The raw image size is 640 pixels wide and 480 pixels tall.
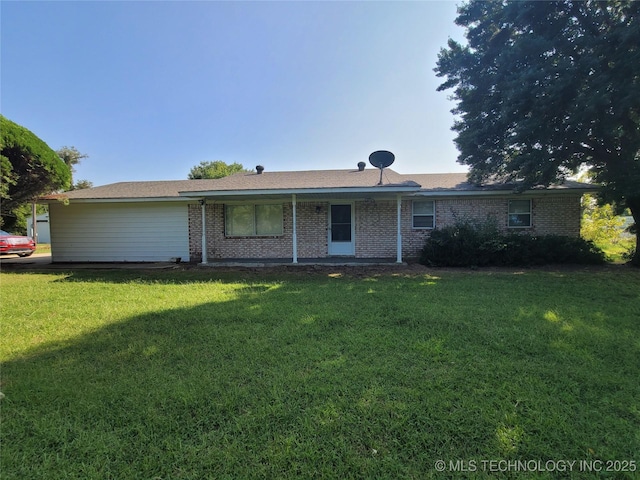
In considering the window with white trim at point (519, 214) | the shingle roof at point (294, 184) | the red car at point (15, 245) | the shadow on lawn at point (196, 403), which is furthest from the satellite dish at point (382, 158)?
the red car at point (15, 245)

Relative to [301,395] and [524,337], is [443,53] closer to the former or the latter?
[524,337]

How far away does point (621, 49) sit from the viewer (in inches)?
297

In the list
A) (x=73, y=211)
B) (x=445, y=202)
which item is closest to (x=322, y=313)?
(x=445, y=202)

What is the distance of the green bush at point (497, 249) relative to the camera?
31.7 feet

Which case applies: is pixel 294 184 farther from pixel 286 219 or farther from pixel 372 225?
pixel 372 225

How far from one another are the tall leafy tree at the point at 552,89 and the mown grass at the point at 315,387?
522 cm

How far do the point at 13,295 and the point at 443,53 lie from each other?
1402 centimetres

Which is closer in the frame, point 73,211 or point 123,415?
point 123,415

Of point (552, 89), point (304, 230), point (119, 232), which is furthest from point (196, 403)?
point (119, 232)

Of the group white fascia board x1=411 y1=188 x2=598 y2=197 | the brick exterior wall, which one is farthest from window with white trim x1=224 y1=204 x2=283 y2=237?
white fascia board x1=411 y1=188 x2=598 y2=197

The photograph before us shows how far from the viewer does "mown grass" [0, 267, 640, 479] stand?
2.01m

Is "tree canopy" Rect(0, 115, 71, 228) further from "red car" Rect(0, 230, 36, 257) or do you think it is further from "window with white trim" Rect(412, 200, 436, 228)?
"window with white trim" Rect(412, 200, 436, 228)

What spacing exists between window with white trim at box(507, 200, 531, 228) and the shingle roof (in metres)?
0.89

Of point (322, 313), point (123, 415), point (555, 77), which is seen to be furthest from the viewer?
point (555, 77)
